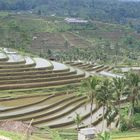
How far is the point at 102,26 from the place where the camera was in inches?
6718

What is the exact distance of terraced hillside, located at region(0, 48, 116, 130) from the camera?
44.5 metres

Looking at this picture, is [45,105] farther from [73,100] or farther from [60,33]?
[60,33]

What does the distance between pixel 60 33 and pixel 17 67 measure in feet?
285

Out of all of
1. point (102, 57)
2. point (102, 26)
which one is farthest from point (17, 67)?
point (102, 26)

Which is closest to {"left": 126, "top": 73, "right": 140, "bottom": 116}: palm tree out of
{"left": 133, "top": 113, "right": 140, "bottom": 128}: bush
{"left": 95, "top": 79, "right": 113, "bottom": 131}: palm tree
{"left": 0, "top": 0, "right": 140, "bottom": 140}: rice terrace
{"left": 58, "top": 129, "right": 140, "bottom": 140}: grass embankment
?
{"left": 0, "top": 0, "right": 140, "bottom": 140}: rice terrace

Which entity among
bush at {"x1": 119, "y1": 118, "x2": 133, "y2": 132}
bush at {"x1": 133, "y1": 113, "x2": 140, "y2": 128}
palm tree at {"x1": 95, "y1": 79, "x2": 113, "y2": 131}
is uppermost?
palm tree at {"x1": 95, "y1": 79, "x2": 113, "y2": 131}

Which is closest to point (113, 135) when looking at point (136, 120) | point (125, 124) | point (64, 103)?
point (125, 124)

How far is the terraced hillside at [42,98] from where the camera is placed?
44531 millimetres

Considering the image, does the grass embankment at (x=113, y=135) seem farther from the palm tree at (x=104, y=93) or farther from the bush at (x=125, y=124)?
the bush at (x=125, y=124)

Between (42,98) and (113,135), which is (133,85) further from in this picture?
(113,135)

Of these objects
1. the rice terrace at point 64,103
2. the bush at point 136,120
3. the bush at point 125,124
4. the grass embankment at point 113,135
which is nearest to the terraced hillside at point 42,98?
the rice terrace at point 64,103

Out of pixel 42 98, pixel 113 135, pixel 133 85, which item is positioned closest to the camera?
Answer: pixel 113 135

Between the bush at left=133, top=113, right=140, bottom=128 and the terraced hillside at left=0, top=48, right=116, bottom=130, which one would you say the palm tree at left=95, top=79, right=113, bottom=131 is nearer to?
the terraced hillside at left=0, top=48, right=116, bottom=130

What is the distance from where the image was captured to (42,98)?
51625 mm
